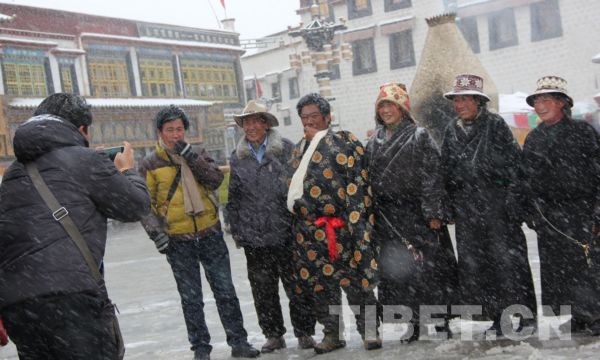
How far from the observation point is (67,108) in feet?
10.9

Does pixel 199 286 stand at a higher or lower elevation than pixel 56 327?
lower

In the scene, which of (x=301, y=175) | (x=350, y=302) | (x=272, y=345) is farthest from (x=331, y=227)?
(x=272, y=345)

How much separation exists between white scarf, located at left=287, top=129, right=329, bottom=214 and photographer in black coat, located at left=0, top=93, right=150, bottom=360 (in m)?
1.86

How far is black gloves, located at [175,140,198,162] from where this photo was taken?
5086 millimetres

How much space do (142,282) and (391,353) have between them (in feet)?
18.5

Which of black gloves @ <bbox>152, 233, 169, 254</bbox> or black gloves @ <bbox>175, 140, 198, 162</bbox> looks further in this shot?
black gloves @ <bbox>175, 140, 198, 162</bbox>

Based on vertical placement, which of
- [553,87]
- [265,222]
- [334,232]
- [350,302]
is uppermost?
[553,87]

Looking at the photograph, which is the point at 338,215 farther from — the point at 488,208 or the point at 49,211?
the point at 49,211

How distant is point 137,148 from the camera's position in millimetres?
29047

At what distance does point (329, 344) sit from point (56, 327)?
236cm

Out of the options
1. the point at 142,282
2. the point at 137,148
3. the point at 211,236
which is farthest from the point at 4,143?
the point at 211,236

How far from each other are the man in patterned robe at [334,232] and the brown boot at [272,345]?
390 millimetres

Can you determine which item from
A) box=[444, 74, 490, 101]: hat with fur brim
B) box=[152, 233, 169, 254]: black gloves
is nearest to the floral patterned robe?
box=[444, 74, 490, 101]: hat with fur brim

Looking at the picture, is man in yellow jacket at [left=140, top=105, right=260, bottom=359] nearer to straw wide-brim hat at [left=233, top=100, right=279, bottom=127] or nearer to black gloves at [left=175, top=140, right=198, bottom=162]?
black gloves at [left=175, top=140, right=198, bottom=162]
